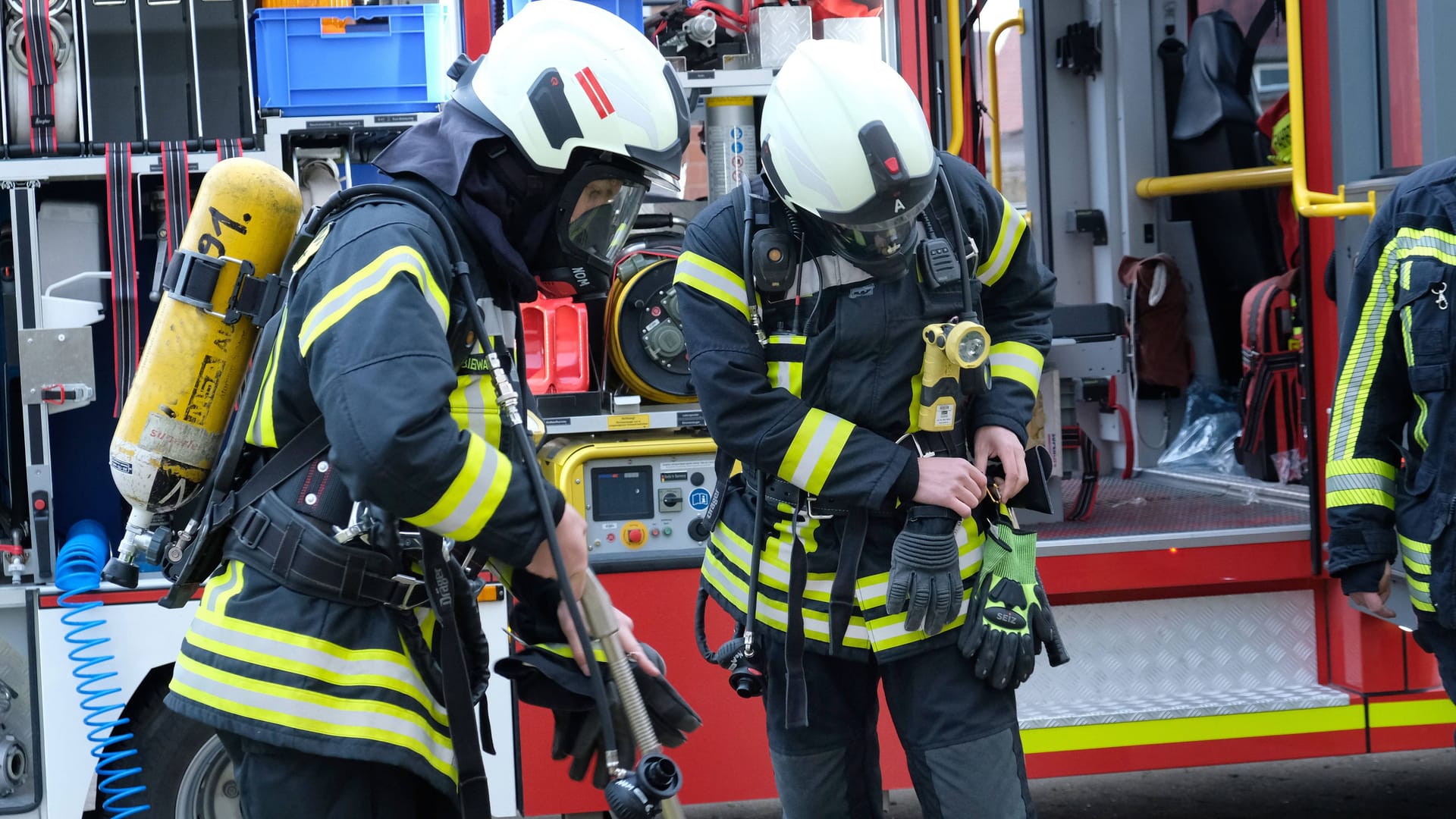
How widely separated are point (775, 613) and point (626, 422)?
1.13 m

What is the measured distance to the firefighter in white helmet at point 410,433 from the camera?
1.72 metres

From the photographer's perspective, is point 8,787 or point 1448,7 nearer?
point 1448,7

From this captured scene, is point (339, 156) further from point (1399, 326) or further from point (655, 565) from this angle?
point (1399, 326)

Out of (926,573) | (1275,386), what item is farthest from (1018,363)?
(1275,386)

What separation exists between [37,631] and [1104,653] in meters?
2.89

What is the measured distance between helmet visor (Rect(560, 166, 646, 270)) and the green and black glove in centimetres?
95

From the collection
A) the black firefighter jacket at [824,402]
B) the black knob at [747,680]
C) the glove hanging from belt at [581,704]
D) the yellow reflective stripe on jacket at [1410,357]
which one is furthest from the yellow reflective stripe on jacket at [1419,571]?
the glove hanging from belt at [581,704]

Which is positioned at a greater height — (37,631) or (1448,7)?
(1448,7)

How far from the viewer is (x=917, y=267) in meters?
2.59

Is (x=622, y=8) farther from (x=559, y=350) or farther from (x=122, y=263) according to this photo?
(x=122, y=263)

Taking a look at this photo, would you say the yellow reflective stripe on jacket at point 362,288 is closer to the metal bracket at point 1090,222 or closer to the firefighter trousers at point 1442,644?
the firefighter trousers at point 1442,644

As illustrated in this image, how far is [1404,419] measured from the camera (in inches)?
109

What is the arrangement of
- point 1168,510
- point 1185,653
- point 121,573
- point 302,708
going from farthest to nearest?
point 1168,510
point 1185,653
point 121,573
point 302,708

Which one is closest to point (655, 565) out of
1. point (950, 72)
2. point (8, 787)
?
point (950, 72)
